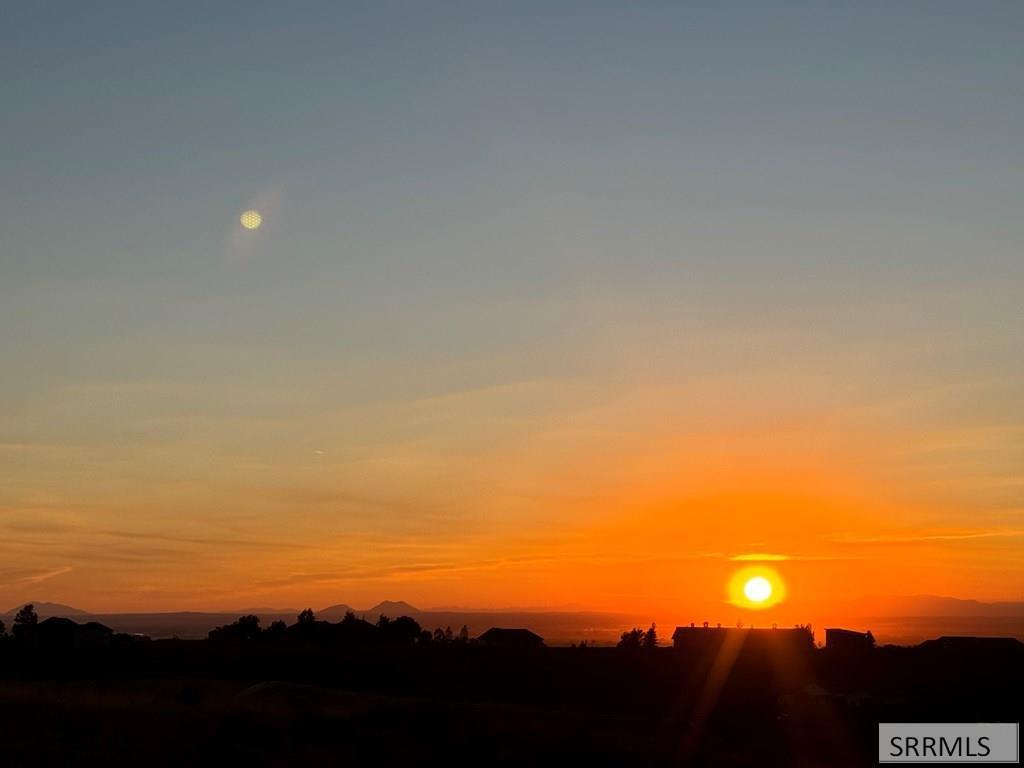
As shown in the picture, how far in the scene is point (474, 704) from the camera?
58906 mm

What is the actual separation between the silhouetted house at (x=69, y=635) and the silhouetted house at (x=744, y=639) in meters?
53.4

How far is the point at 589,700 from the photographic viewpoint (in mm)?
76562

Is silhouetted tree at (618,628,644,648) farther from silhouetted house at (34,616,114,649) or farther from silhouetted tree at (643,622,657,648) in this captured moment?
silhouetted house at (34,616,114,649)

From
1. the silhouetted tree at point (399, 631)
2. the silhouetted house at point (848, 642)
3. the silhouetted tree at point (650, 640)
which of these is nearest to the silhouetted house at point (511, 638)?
the silhouetted tree at point (399, 631)

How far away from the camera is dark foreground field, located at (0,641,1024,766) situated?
41812mm

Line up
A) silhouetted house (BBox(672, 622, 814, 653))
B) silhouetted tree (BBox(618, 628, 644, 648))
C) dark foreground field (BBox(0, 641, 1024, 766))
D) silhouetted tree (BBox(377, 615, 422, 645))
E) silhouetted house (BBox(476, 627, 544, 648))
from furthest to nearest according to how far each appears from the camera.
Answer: silhouetted tree (BBox(377, 615, 422, 645)), silhouetted tree (BBox(618, 628, 644, 648)), silhouetted house (BBox(476, 627, 544, 648)), silhouetted house (BBox(672, 622, 814, 653)), dark foreground field (BBox(0, 641, 1024, 766))

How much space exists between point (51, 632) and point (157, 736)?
64.4 meters

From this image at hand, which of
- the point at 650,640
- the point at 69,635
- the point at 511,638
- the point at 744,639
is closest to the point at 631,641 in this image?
the point at 650,640

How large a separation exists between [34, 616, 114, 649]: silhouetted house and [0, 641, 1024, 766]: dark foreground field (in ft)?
18.8

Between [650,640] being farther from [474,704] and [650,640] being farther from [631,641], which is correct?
A: [474,704]

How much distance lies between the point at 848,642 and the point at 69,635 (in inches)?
2838

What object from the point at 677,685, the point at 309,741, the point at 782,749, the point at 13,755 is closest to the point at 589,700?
the point at 677,685

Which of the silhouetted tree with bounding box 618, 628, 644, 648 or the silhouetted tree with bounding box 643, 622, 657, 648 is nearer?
the silhouetted tree with bounding box 618, 628, 644, 648

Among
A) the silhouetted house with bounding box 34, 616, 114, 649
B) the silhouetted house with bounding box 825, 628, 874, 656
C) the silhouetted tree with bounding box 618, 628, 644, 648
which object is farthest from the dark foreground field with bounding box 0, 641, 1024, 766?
the silhouetted tree with bounding box 618, 628, 644, 648
